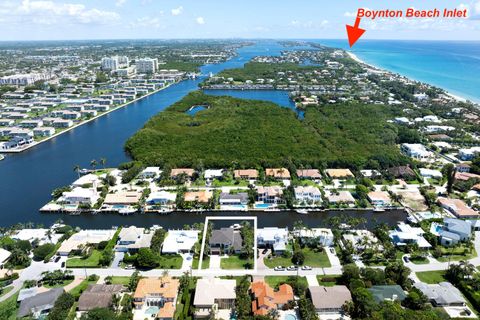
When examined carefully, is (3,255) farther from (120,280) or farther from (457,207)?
(457,207)

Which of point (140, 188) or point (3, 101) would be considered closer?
point (140, 188)

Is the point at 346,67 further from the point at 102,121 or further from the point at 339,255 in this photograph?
the point at 339,255

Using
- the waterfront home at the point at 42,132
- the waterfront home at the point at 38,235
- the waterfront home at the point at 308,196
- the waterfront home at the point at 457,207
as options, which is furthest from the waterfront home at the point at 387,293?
the waterfront home at the point at 42,132

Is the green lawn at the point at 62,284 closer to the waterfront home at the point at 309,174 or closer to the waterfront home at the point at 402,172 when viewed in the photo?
the waterfront home at the point at 309,174

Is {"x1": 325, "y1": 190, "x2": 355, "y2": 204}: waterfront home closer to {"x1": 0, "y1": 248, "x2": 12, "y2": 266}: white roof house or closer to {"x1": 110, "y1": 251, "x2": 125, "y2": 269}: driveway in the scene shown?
{"x1": 110, "y1": 251, "x2": 125, "y2": 269}: driveway

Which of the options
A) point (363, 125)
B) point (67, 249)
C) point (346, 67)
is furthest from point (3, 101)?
point (346, 67)

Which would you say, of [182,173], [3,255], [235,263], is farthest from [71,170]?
[235,263]

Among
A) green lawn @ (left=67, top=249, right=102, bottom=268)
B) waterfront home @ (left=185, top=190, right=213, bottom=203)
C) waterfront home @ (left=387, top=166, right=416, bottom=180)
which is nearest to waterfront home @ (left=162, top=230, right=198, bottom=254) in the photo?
green lawn @ (left=67, top=249, right=102, bottom=268)
